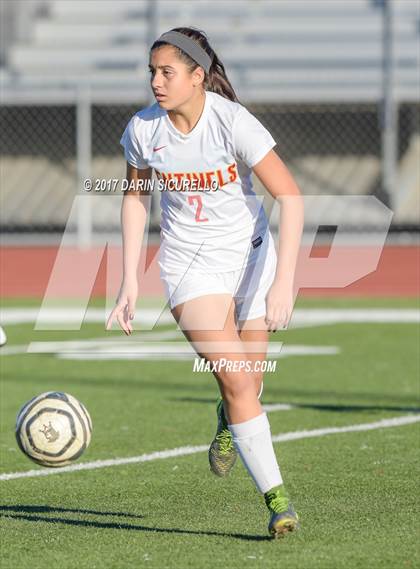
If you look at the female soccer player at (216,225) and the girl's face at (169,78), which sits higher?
the girl's face at (169,78)

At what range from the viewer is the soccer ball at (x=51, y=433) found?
5559 mm

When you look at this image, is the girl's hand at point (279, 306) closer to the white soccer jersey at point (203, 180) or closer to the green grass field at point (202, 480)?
the white soccer jersey at point (203, 180)

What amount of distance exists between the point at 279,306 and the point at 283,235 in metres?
0.31

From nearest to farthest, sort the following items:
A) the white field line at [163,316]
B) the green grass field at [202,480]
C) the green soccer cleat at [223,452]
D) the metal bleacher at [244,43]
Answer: the green grass field at [202,480], the green soccer cleat at [223,452], the white field line at [163,316], the metal bleacher at [244,43]

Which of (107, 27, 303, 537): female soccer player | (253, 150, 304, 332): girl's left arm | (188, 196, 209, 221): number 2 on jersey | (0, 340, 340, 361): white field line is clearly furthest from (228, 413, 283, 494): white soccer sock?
(0, 340, 340, 361): white field line

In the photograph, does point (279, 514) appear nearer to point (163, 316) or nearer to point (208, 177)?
point (208, 177)

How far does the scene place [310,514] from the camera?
18.3 feet

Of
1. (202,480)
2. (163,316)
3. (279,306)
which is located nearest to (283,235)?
(279,306)

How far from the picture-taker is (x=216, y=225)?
529 cm

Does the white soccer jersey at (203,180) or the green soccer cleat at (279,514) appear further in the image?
the white soccer jersey at (203,180)

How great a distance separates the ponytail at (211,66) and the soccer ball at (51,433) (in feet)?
5.09

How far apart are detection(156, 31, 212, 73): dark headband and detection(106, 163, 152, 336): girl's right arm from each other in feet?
1.69

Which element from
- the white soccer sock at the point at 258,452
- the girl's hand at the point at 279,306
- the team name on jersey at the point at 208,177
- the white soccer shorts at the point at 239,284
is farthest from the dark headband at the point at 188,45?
the white soccer sock at the point at 258,452

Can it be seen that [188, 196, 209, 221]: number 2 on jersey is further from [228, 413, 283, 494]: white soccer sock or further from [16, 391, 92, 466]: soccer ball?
[16, 391, 92, 466]: soccer ball
